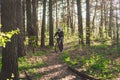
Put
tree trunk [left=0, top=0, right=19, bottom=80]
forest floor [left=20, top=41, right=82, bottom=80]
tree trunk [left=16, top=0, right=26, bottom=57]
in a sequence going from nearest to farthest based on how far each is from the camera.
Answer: tree trunk [left=0, top=0, right=19, bottom=80]
forest floor [left=20, top=41, right=82, bottom=80]
tree trunk [left=16, top=0, right=26, bottom=57]

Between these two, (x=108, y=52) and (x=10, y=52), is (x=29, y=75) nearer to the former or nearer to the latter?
(x=10, y=52)

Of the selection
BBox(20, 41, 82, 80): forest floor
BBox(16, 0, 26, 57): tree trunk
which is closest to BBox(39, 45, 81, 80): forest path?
BBox(20, 41, 82, 80): forest floor

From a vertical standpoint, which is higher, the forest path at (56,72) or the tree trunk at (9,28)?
the tree trunk at (9,28)

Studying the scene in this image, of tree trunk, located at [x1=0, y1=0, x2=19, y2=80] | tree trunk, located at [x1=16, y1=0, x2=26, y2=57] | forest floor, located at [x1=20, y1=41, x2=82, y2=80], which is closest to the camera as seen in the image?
tree trunk, located at [x1=0, y1=0, x2=19, y2=80]

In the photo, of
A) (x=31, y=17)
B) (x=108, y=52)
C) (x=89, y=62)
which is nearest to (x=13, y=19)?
(x=89, y=62)

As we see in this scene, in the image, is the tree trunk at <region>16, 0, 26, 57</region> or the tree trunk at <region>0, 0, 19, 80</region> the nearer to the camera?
the tree trunk at <region>0, 0, 19, 80</region>

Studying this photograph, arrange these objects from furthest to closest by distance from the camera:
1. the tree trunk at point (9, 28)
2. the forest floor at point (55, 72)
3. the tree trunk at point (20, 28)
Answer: the tree trunk at point (20, 28), the forest floor at point (55, 72), the tree trunk at point (9, 28)

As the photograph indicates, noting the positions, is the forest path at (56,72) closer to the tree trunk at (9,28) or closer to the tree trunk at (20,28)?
the tree trunk at (20,28)

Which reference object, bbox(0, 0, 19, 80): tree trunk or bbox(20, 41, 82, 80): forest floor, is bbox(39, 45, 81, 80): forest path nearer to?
bbox(20, 41, 82, 80): forest floor

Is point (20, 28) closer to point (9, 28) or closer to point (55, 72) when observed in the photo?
point (55, 72)

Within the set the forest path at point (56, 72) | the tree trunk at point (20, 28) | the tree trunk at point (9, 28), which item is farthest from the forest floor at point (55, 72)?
the tree trunk at point (9, 28)

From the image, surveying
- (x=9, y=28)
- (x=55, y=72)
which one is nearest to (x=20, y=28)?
(x=55, y=72)

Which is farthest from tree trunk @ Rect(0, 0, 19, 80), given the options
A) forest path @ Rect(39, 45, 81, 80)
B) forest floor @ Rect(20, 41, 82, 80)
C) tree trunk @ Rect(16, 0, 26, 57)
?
tree trunk @ Rect(16, 0, 26, 57)

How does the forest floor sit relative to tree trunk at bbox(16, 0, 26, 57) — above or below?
below
